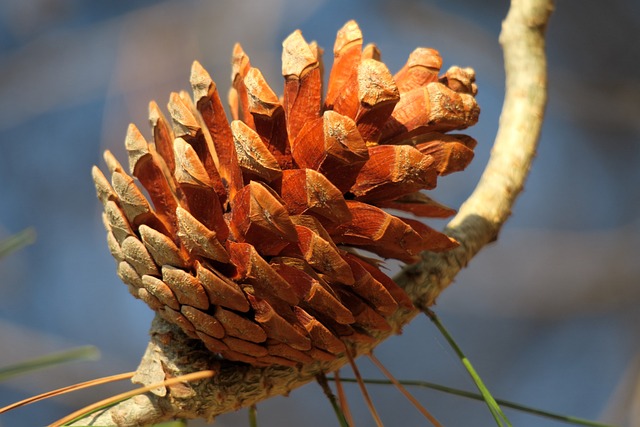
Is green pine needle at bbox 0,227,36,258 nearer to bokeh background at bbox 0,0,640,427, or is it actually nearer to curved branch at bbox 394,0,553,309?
curved branch at bbox 394,0,553,309

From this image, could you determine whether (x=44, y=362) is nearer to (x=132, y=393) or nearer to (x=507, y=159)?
(x=132, y=393)

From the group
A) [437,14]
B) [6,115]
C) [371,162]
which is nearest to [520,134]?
[371,162]

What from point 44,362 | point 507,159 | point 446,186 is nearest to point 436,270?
point 507,159

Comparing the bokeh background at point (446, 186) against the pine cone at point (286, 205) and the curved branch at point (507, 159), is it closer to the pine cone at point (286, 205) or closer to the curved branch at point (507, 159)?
the curved branch at point (507, 159)

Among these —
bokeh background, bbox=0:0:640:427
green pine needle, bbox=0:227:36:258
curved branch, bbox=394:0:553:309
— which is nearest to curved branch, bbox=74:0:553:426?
curved branch, bbox=394:0:553:309

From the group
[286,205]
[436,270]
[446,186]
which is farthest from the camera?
[446,186]

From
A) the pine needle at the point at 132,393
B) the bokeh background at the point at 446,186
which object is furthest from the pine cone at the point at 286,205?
the bokeh background at the point at 446,186
